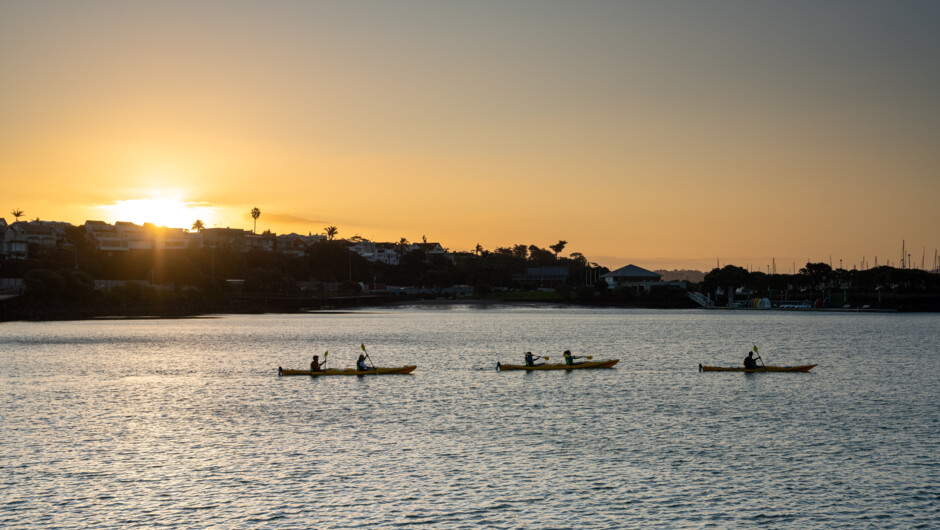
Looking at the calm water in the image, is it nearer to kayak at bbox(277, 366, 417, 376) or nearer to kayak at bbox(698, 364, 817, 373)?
kayak at bbox(698, 364, 817, 373)

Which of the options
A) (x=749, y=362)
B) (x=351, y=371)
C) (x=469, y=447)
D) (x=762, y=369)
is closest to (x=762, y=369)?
(x=762, y=369)

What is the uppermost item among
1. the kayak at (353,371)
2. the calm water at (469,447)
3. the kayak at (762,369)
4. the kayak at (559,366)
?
the kayak at (353,371)

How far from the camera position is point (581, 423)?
45.4 m

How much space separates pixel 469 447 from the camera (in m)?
38.9

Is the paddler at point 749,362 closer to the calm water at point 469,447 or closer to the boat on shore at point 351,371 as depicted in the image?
the calm water at point 469,447

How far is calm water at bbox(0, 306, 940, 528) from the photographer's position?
28.5 meters

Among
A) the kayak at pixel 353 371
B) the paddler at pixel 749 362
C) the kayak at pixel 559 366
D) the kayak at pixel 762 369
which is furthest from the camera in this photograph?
the kayak at pixel 559 366

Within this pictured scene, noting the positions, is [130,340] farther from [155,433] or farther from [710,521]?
[710,521]

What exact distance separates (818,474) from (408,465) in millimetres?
17589

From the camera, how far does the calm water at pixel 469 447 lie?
28.5m

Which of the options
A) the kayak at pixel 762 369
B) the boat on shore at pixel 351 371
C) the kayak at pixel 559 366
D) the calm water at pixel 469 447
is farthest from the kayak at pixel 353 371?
the kayak at pixel 762 369

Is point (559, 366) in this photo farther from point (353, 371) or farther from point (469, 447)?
point (469, 447)

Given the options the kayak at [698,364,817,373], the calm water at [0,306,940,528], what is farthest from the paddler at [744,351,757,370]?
the calm water at [0,306,940,528]

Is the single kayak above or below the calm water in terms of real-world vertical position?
above
